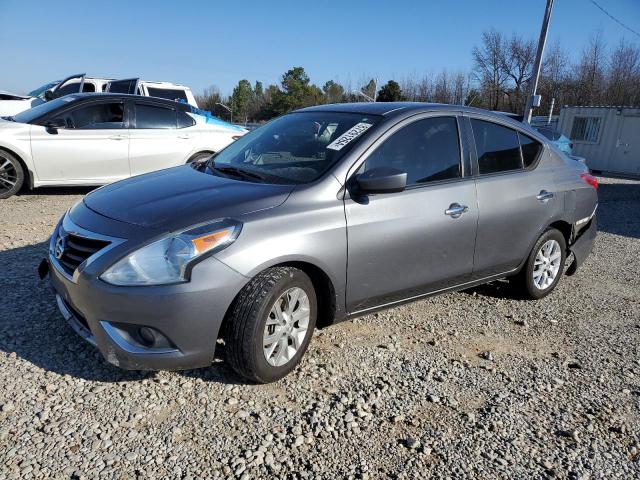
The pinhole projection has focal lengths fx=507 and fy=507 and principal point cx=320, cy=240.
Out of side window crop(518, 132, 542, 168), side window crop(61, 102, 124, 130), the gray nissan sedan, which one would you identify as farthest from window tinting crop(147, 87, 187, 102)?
side window crop(518, 132, 542, 168)

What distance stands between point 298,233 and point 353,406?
103 centimetres

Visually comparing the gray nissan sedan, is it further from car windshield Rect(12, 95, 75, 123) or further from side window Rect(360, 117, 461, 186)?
car windshield Rect(12, 95, 75, 123)

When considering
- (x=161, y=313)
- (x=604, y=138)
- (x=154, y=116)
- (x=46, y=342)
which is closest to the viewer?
(x=161, y=313)

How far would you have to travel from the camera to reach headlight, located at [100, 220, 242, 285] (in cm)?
261

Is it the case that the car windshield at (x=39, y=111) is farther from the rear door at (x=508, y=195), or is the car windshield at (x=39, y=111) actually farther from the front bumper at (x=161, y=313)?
the rear door at (x=508, y=195)

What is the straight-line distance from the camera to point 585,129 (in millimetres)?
20562

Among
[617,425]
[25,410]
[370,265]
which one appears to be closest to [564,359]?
[617,425]

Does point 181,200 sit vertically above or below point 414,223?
above

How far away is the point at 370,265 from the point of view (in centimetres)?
326

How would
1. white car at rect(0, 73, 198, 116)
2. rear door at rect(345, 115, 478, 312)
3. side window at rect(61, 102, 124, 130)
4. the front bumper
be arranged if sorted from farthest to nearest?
white car at rect(0, 73, 198, 116), side window at rect(61, 102, 124, 130), rear door at rect(345, 115, 478, 312), the front bumper

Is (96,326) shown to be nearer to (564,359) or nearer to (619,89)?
(564,359)

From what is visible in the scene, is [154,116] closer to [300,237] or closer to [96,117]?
[96,117]

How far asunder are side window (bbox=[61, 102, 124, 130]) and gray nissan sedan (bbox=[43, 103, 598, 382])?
447 cm

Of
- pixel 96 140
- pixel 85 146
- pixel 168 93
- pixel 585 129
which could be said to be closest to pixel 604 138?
pixel 585 129
